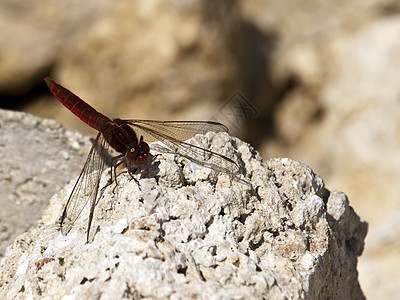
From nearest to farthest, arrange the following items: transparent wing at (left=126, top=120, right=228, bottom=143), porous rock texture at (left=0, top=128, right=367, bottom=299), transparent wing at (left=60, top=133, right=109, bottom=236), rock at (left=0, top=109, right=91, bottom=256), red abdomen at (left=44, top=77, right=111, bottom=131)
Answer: porous rock texture at (left=0, top=128, right=367, bottom=299) < transparent wing at (left=60, top=133, right=109, bottom=236) < transparent wing at (left=126, top=120, right=228, bottom=143) < red abdomen at (left=44, top=77, right=111, bottom=131) < rock at (left=0, top=109, right=91, bottom=256)

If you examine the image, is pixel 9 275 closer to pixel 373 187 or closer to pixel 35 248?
pixel 35 248

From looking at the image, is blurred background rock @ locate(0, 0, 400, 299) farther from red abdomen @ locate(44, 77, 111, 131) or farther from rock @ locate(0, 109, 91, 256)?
red abdomen @ locate(44, 77, 111, 131)

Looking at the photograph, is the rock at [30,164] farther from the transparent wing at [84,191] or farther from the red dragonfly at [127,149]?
the transparent wing at [84,191]

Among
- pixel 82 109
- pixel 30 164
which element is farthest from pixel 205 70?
pixel 82 109

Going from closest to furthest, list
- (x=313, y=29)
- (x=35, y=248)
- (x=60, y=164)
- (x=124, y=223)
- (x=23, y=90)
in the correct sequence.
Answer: (x=124, y=223)
(x=35, y=248)
(x=60, y=164)
(x=23, y=90)
(x=313, y=29)

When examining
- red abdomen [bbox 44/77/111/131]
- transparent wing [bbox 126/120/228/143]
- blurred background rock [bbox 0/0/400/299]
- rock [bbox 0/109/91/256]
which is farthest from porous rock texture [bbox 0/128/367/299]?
blurred background rock [bbox 0/0/400/299]

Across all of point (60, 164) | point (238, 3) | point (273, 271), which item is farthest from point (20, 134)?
point (238, 3)

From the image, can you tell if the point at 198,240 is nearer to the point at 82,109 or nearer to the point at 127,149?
the point at 127,149
